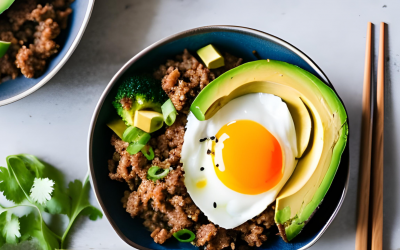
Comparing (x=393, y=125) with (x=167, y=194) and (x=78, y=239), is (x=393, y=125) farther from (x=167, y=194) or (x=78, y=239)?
(x=78, y=239)

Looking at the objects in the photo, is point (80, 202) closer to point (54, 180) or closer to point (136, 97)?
point (54, 180)

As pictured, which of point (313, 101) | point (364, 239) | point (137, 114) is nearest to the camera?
point (313, 101)

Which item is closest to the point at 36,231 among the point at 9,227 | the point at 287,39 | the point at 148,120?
the point at 9,227

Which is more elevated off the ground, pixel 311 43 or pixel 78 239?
pixel 311 43

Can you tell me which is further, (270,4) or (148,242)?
(270,4)

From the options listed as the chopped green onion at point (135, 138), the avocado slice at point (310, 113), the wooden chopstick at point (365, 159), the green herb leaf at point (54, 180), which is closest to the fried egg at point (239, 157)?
the avocado slice at point (310, 113)

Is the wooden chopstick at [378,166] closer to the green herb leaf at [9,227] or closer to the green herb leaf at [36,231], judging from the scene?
the green herb leaf at [36,231]

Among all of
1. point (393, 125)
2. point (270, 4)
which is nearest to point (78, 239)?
point (270, 4)
